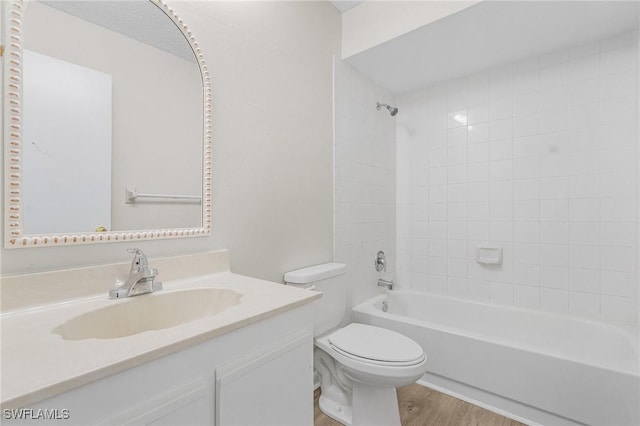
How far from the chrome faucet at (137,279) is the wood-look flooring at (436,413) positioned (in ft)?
3.83

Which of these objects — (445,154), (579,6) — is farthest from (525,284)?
(579,6)

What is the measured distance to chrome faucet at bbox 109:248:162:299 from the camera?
0.97 m

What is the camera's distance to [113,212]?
104 centimetres

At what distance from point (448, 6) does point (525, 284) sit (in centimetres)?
187

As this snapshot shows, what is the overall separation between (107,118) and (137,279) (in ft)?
1.82

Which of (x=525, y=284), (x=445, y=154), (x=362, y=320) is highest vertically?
(x=445, y=154)

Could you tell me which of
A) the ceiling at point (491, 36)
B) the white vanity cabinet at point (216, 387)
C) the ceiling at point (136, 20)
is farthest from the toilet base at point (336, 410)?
the ceiling at point (491, 36)

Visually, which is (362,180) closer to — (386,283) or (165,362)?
(386,283)

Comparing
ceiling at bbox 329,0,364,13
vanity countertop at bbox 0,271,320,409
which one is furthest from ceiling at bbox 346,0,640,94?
vanity countertop at bbox 0,271,320,409

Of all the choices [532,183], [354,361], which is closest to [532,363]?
[354,361]

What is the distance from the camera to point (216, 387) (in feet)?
2.40

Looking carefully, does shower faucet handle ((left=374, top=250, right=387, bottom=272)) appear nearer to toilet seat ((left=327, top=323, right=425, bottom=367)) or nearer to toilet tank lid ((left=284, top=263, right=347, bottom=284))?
toilet tank lid ((left=284, top=263, right=347, bottom=284))

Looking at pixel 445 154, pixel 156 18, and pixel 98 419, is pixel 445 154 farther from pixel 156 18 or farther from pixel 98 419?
pixel 98 419

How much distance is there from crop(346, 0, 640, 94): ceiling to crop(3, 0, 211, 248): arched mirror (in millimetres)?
1354
